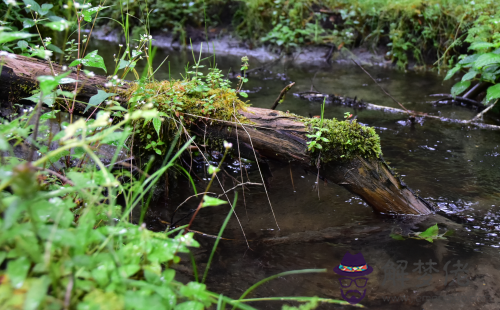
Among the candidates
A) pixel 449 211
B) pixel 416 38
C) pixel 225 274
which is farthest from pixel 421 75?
pixel 225 274

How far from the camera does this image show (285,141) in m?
2.64

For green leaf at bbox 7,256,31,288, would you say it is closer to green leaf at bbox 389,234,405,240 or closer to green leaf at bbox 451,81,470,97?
green leaf at bbox 389,234,405,240

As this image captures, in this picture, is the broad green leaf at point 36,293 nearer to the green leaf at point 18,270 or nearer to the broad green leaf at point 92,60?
the green leaf at point 18,270

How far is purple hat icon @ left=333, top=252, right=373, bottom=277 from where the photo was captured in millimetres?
2295

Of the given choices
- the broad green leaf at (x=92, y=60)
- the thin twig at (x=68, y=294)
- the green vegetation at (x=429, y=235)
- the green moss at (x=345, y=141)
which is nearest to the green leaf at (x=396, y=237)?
the green vegetation at (x=429, y=235)

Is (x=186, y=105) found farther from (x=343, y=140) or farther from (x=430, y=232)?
(x=430, y=232)

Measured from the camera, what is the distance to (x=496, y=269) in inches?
90.0

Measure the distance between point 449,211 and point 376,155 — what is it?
0.97m

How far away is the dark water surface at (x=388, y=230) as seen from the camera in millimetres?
2131

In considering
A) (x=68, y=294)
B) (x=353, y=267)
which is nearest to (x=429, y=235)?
(x=353, y=267)

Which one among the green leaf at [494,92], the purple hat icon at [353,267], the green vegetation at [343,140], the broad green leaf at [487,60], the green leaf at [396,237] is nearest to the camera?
the purple hat icon at [353,267]

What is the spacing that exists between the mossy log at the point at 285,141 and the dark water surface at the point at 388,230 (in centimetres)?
21

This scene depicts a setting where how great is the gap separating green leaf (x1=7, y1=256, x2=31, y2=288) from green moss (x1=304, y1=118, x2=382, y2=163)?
1919 mm

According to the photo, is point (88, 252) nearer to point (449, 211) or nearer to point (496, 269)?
point (496, 269)
